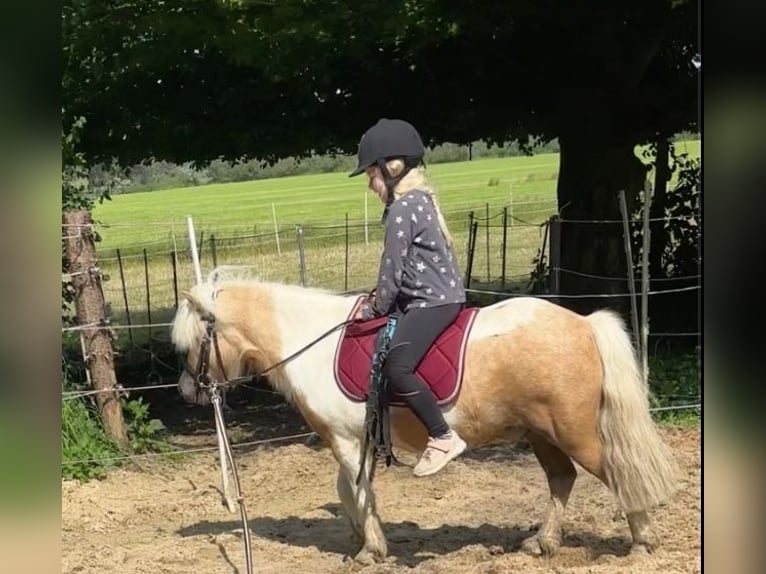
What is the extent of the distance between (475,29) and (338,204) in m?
1.03

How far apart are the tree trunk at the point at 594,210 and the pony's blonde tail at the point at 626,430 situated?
899 millimetres

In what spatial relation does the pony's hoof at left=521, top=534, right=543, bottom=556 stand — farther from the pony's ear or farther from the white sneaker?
the pony's ear

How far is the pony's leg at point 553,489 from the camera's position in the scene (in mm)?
3332

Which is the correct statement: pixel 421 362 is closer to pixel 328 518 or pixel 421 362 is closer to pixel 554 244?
pixel 328 518

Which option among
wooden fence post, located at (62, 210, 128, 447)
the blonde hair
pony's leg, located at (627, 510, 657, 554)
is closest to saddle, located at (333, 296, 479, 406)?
the blonde hair

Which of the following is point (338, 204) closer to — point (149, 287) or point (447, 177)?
point (447, 177)

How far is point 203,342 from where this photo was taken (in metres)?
3.25

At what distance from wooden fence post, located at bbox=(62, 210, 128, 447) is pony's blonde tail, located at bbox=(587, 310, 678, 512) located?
251 cm

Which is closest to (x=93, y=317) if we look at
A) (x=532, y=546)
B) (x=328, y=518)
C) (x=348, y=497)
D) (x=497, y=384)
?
(x=328, y=518)

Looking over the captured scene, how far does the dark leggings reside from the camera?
9.74 feet

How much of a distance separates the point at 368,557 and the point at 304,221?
153 centimetres

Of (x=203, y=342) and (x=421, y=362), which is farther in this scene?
(x=203, y=342)

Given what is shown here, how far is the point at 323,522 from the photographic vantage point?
3770 mm
